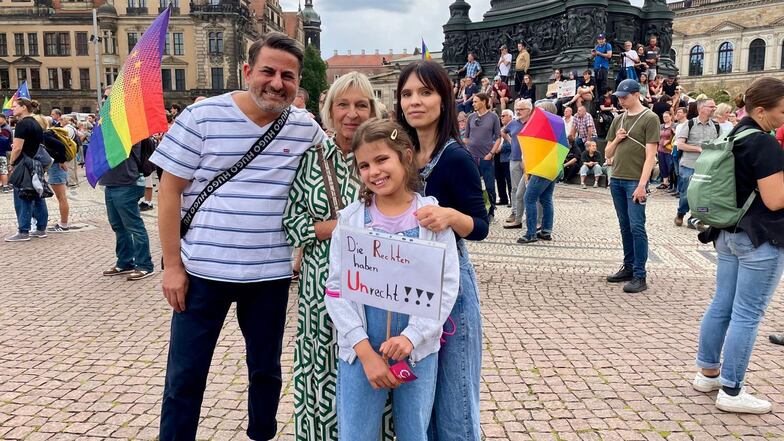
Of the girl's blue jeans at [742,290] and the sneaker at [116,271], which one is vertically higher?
the girl's blue jeans at [742,290]

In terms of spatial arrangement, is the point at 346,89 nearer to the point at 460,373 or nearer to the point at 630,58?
the point at 460,373

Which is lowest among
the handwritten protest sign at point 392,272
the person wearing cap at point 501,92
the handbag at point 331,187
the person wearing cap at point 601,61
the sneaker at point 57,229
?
the sneaker at point 57,229

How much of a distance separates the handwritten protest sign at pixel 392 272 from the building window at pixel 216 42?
75.8 metres

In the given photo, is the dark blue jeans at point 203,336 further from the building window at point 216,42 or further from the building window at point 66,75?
the building window at point 66,75

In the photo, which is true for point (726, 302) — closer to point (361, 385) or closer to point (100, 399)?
point (361, 385)

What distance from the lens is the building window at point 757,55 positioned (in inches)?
2805

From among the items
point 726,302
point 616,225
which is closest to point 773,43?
point 616,225

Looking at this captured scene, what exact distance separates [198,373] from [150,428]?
1.01m

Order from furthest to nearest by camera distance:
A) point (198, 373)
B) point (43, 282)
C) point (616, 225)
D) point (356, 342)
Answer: point (616, 225), point (43, 282), point (198, 373), point (356, 342)

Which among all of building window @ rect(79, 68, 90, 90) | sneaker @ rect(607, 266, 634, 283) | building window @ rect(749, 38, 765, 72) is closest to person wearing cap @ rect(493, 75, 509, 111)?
sneaker @ rect(607, 266, 634, 283)

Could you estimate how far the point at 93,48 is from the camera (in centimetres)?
7212

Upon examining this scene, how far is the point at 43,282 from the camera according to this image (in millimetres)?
7133

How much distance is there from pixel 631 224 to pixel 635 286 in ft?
2.14

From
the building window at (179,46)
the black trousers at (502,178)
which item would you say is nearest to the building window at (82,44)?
the building window at (179,46)
